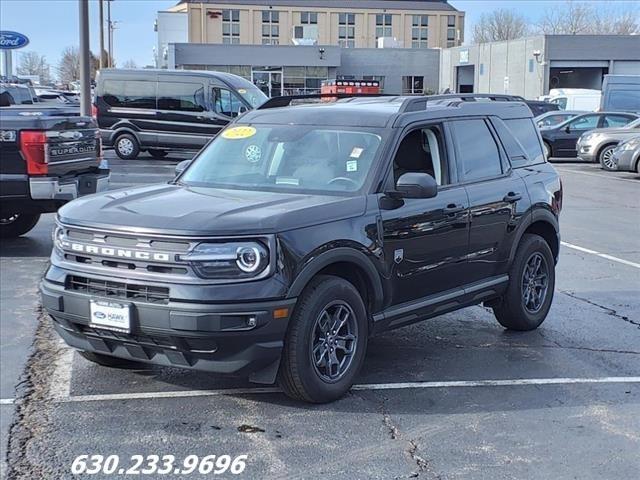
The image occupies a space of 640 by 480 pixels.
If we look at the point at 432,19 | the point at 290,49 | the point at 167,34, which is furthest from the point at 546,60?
the point at 432,19

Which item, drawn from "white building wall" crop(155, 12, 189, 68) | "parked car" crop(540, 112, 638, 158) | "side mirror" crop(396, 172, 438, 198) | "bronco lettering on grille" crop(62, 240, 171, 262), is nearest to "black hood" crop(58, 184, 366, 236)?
"bronco lettering on grille" crop(62, 240, 171, 262)

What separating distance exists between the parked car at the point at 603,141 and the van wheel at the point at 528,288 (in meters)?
17.3

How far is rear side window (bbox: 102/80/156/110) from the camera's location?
909 inches

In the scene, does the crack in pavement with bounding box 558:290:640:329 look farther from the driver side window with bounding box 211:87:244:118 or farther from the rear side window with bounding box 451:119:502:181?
the driver side window with bounding box 211:87:244:118

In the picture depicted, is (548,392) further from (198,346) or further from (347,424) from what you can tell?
(198,346)

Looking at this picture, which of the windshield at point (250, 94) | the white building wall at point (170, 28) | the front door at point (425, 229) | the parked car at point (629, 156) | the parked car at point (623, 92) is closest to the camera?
the front door at point (425, 229)

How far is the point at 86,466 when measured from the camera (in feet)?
14.2

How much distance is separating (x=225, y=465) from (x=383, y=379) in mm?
1714

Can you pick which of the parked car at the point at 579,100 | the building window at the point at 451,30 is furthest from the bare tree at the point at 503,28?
the parked car at the point at 579,100

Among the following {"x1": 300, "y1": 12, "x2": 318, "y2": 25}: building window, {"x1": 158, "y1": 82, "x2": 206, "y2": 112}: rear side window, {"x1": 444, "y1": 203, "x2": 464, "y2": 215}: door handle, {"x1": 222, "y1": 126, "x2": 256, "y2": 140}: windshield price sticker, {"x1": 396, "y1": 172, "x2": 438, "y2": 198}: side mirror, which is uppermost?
{"x1": 300, "y1": 12, "x2": 318, "y2": 25}: building window

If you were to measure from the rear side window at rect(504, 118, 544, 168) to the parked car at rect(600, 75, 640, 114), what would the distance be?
92.3 feet

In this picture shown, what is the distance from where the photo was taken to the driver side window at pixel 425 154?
605 centimetres

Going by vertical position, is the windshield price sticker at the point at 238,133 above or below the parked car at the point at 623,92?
below

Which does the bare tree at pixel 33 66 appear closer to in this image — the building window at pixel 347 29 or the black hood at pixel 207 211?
the building window at pixel 347 29
